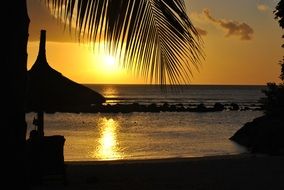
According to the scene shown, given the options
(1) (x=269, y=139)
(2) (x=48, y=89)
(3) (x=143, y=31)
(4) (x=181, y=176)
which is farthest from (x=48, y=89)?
(1) (x=269, y=139)

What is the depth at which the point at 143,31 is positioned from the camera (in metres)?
3.10

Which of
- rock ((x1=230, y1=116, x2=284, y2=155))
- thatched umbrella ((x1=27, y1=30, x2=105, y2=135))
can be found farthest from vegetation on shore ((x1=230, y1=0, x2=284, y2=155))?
thatched umbrella ((x1=27, y1=30, x2=105, y2=135))

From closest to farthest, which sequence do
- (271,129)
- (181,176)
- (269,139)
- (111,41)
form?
(111,41)
(181,176)
(269,139)
(271,129)

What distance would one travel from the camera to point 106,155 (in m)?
19.4

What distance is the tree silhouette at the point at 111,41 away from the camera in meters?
2.78

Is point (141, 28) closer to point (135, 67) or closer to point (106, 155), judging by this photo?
point (135, 67)

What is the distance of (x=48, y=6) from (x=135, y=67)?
2.01 feet

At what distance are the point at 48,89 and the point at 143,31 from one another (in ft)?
19.0

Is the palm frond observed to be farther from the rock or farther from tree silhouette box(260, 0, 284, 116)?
tree silhouette box(260, 0, 284, 116)

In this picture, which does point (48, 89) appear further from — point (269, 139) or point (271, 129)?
point (271, 129)

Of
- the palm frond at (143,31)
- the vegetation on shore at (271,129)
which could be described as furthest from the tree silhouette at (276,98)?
the palm frond at (143,31)

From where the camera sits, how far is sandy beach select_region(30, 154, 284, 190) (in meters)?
8.86

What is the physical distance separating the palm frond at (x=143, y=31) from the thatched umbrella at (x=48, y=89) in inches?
225

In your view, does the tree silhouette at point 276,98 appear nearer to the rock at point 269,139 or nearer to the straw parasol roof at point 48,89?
the rock at point 269,139
